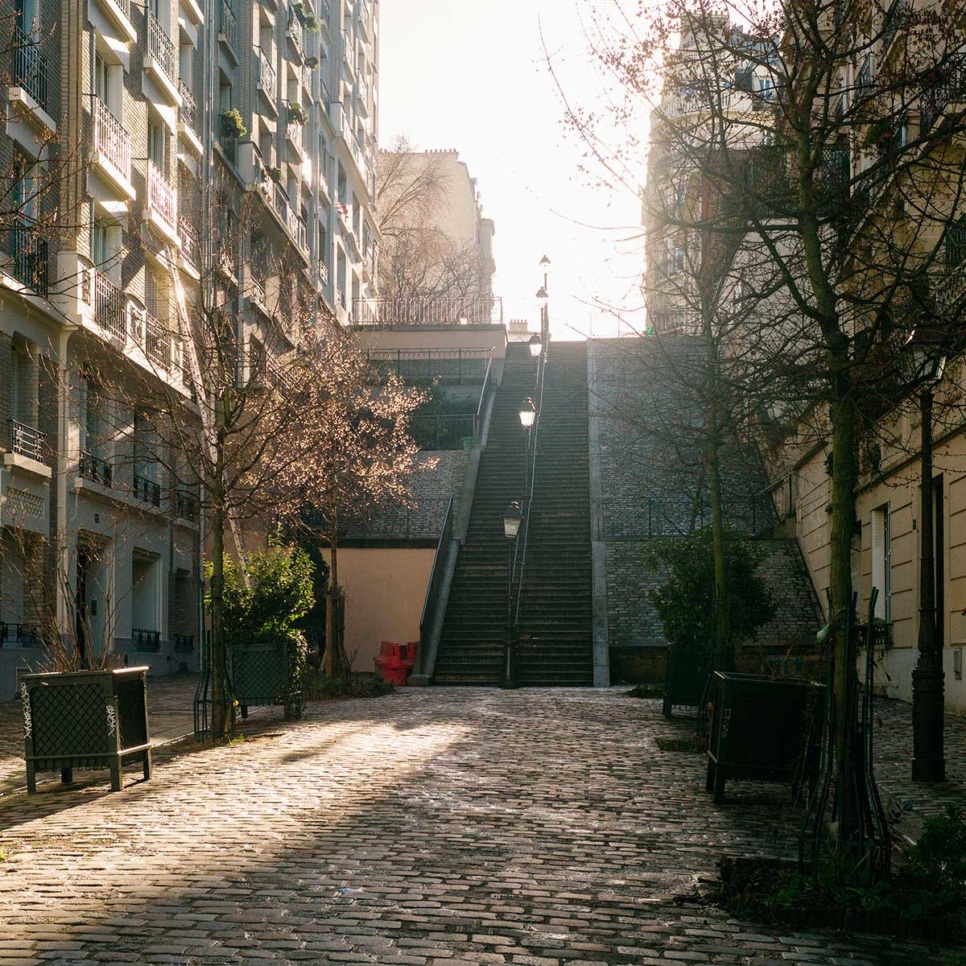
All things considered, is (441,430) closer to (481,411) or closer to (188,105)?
(481,411)

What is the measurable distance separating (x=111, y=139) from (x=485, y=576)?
39.2 ft

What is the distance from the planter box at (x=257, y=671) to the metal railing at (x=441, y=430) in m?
22.5

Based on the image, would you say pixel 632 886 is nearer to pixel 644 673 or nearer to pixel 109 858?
pixel 109 858

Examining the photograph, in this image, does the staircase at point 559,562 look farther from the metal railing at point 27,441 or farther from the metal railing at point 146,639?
the metal railing at point 27,441

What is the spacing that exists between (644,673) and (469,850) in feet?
56.3

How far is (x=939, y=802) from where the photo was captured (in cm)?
998

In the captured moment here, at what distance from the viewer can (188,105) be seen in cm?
3159

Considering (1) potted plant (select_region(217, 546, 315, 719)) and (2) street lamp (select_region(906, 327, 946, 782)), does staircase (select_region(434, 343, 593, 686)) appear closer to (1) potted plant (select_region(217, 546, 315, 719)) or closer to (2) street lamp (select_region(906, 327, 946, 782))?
(1) potted plant (select_region(217, 546, 315, 719))

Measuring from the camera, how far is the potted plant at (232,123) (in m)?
34.4

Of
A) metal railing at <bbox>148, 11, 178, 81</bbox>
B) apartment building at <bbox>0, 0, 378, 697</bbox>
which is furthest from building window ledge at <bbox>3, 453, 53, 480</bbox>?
metal railing at <bbox>148, 11, 178, 81</bbox>

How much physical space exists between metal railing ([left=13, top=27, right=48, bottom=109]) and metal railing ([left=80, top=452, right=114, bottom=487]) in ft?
21.3

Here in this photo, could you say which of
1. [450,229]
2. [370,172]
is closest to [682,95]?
[370,172]

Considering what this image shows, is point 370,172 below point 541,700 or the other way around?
the other way around

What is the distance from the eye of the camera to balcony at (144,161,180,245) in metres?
27.7
